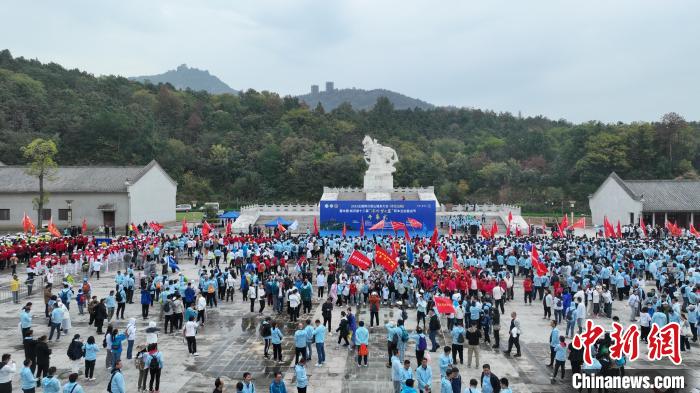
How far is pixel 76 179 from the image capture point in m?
43.7

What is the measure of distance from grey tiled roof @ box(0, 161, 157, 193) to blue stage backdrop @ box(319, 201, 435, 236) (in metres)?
16.3

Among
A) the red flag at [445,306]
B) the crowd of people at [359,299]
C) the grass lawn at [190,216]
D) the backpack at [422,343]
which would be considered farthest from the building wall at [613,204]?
the grass lawn at [190,216]

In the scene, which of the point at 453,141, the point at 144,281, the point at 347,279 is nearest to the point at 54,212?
the point at 144,281

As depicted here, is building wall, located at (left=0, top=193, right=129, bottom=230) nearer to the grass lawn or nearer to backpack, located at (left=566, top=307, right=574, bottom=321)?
the grass lawn

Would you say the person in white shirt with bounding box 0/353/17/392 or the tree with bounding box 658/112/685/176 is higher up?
the tree with bounding box 658/112/685/176

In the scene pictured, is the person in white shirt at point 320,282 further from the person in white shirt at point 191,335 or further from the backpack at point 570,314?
the backpack at point 570,314

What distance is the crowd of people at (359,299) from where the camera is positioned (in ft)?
36.2

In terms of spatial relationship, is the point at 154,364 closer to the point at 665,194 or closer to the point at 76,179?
the point at 76,179

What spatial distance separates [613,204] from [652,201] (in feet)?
9.49

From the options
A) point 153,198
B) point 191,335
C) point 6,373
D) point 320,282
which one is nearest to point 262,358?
point 191,335

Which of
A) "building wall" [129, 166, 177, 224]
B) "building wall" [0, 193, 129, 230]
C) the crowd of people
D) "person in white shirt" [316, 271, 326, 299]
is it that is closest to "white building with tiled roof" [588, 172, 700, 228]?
the crowd of people

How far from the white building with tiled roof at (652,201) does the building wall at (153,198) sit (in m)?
37.3

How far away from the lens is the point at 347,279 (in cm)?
1803

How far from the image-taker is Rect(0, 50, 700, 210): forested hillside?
5850cm
